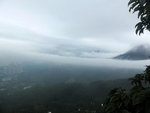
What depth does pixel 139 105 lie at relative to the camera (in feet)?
23.0

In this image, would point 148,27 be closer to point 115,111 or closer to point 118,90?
point 118,90

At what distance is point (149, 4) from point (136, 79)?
3408mm

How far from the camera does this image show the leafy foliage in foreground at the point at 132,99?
22.3 feet

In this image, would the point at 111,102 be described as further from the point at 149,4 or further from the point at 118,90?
the point at 149,4

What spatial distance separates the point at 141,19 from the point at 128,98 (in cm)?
415

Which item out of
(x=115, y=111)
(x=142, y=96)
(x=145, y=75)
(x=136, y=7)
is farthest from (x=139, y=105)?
(x=136, y=7)

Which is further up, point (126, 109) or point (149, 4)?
point (149, 4)

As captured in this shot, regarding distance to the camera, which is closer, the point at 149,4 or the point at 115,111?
the point at 115,111

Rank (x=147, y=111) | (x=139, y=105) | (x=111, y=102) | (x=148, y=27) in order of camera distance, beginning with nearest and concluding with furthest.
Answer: (x=147, y=111) < (x=139, y=105) < (x=111, y=102) < (x=148, y=27)

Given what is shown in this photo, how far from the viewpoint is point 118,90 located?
7.92m

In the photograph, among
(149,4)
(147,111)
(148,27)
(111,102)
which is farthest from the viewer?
(148,27)

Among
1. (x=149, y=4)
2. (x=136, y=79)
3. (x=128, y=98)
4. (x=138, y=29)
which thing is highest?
(x=149, y=4)

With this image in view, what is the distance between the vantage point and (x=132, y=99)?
704 centimetres

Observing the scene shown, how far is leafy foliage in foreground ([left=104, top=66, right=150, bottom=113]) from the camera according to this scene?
267 inches
